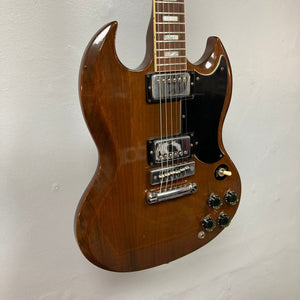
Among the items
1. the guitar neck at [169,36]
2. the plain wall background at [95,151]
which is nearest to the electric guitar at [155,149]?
the guitar neck at [169,36]

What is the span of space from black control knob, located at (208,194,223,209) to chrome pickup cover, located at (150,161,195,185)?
0.08 meters

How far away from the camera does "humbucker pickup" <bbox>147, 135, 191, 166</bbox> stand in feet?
2.42

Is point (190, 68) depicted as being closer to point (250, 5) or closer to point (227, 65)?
point (227, 65)

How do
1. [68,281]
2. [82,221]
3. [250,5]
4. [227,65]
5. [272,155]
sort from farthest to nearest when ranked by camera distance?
[272,155] → [250,5] → [68,281] → [227,65] → [82,221]

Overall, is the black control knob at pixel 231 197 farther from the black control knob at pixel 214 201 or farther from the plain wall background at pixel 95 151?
the plain wall background at pixel 95 151

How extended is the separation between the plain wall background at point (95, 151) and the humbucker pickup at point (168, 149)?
0.22m

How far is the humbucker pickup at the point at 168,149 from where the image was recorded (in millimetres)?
738

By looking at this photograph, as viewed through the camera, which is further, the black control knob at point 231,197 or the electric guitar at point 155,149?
the black control knob at point 231,197

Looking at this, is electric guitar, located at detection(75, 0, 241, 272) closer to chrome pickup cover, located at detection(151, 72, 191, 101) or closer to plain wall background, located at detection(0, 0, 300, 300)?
chrome pickup cover, located at detection(151, 72, 191, 101)

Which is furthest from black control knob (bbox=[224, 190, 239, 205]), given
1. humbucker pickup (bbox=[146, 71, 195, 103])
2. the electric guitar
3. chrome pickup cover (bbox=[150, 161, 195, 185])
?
humbucker pickup (bbox=[146, 71, 195, 103])

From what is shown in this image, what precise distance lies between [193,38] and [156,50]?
0.98 feet

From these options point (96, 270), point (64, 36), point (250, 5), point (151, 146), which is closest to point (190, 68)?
point (151, 146)

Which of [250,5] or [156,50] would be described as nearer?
[156,50]

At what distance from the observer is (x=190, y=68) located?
0.76 meters
